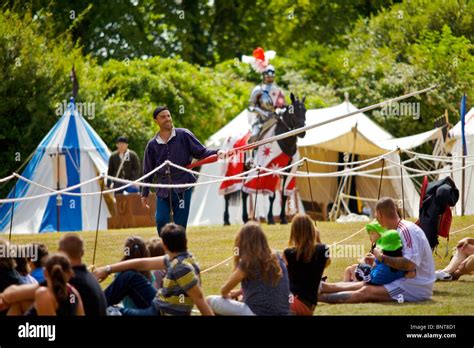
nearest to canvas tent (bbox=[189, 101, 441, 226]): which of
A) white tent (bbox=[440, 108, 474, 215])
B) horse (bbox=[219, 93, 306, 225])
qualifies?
white tent (bbox=[440, 108, 474, 215])

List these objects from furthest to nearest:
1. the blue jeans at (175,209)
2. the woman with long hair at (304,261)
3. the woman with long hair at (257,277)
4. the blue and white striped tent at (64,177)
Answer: the blue and white striped tent at (64,177) < the blue jeans at (175,209) < the woman with long hair at (304,261) < the woman with long hair at (257,277)

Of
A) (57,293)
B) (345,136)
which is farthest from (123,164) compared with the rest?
(57,293)

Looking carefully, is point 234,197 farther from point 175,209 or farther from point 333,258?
point 175,209

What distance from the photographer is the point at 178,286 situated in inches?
297

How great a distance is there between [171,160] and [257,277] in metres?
3.20

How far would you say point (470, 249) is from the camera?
Result: 33.9 ft

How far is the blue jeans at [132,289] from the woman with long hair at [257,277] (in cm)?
56

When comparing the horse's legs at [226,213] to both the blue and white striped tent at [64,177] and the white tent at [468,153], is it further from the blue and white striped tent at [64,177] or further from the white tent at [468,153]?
the white tent at [468,153]

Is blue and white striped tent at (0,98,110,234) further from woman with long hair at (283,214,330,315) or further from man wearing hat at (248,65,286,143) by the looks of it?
woman with long hair at (283,214,330,315)

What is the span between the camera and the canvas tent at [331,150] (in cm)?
2028

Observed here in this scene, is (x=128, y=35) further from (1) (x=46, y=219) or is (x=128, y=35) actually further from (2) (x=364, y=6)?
(1) (x=46, y=219)

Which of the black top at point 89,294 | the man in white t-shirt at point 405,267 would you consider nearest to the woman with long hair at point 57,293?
the black top at point 89,294

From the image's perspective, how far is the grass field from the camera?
859 cm

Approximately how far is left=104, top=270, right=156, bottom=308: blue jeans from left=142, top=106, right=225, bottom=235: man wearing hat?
2.33 m
